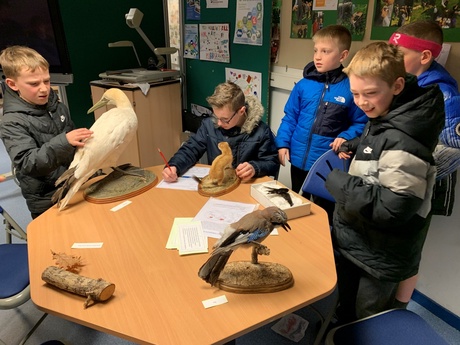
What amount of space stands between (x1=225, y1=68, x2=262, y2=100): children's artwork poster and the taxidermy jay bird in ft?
6.38

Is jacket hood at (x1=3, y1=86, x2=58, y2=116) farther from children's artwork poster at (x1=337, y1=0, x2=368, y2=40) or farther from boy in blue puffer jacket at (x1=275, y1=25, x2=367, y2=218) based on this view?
children's artwork poster at (x1=337, y1=0, x2=368, y2=40)

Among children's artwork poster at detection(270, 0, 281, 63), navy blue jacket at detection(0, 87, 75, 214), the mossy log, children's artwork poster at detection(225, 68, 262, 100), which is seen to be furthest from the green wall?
the mossy log

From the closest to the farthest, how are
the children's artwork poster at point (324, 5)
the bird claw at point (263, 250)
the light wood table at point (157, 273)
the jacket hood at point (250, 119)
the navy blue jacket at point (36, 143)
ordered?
1. the light wood table at point (157, 273)
2. the bird claw at point (263, 250)
3. the navy blue jacket at point (36, 143)
4. the jacket hood at point (250, 119)
5. the children's artwork poster at point (324, 5)

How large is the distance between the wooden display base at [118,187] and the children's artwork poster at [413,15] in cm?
151

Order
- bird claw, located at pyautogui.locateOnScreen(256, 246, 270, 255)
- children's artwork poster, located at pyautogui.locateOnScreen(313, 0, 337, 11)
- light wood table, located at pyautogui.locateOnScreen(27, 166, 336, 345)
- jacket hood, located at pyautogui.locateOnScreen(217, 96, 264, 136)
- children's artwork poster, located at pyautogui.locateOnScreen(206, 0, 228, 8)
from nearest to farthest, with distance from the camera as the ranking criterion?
light wood table, located at pyautogui.locateOnScreen(27, 166, 336, 345), bird claw, located at pyautogui.locateOnScreen(256, 246, 270, 255), jacket hood, located at pyautogui.locateOnScreen(217, 96, 264, 136), children's artwork poster, located at pyautogui.locateOnScreen(313, 0, 337, 11), children's artwork poster, located at pyautogui.locateOnScreen(206, 0, 228, 8)

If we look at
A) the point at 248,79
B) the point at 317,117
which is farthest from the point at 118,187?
the point at 248,79

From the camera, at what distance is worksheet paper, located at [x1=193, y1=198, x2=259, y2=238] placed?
137 cm

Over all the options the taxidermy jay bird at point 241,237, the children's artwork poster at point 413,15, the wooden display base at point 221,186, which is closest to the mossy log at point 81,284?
the taxidermy jay bird at point 241,237

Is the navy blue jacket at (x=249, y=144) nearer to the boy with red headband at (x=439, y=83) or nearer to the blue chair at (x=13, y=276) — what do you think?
the boy with red headband at (x=439, y=83)

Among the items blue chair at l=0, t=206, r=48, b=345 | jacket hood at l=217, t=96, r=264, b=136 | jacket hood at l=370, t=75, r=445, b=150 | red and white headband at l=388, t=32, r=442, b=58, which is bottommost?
blue chair at l=0, t=206, r=48, b=345

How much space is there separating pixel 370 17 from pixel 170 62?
2441 millimetres

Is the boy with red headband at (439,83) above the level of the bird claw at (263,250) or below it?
above

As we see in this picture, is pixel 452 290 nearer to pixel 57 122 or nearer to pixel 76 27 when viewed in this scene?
pixel 57 122

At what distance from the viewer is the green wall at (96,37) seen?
131 inches
